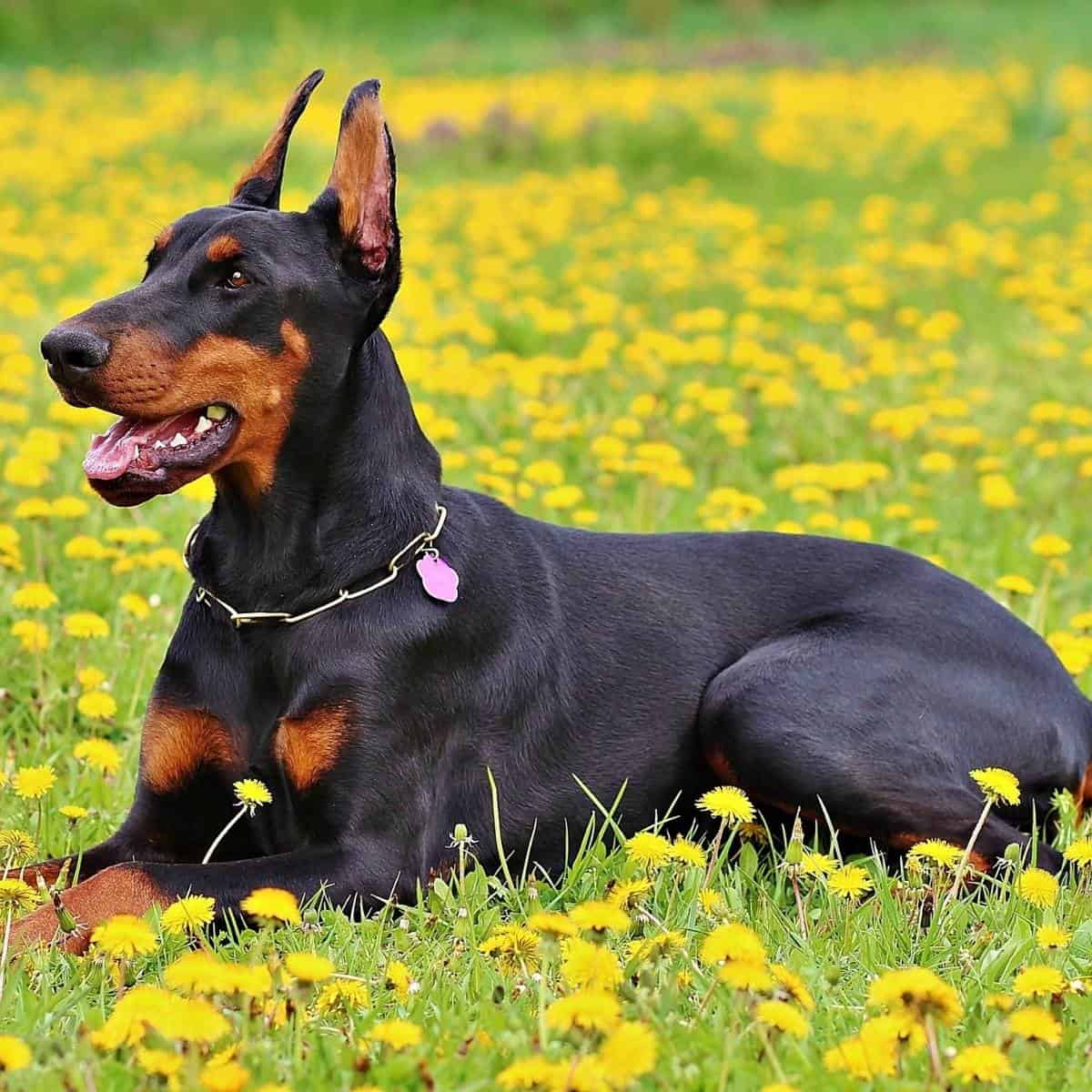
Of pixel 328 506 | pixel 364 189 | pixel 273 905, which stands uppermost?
pixel 364 189

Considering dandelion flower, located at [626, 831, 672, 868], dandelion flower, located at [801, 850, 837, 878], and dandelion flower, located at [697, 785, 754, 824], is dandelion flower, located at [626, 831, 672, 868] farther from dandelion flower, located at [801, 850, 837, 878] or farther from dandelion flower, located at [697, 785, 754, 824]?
dandelion flower, located at [801, 850, 837, 878]

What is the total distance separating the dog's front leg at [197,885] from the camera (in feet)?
10.4

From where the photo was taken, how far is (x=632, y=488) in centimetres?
651

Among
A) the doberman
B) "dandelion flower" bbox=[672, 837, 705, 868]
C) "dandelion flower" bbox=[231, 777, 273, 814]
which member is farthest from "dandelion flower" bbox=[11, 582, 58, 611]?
"dandelion flower" bbox=[672, 837, 705, 868]

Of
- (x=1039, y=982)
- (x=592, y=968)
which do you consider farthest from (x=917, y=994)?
(x=592, y=968)

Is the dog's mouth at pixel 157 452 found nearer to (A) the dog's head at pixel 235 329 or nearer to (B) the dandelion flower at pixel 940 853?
(A) the dog's head at pixel 235 329

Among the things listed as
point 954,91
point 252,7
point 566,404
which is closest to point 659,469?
point 566,404

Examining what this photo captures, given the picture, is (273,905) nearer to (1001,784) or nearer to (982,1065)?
(982,1065)

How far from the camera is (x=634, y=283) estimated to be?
933cm

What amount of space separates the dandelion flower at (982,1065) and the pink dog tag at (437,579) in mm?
1619

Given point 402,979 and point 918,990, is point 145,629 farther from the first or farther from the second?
point 918,990

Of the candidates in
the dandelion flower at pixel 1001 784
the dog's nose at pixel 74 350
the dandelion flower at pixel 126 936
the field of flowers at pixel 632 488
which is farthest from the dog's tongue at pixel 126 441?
the dandelion flower at pixel 1001 784

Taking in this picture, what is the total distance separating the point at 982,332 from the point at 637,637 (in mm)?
5304

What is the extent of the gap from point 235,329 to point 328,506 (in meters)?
0.44
